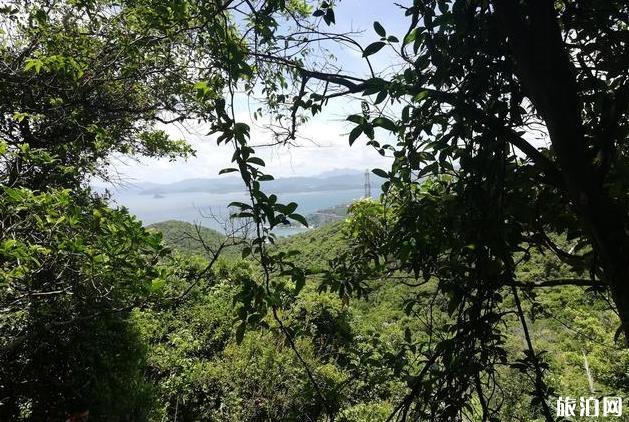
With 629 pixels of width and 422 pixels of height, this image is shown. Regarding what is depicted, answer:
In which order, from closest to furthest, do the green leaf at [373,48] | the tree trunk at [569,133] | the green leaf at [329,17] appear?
1. the tree trunk at [569,133]
2. the green leaf at [373,48]
3. the green leaf at [329,17]

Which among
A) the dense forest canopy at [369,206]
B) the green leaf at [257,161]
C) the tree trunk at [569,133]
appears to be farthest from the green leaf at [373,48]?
the green leaf at [257,161]

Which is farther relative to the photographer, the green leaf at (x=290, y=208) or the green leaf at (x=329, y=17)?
the green leaf at (x=329, y=17)

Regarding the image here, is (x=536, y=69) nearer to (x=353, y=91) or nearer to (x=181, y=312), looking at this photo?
(x=353, y=91)

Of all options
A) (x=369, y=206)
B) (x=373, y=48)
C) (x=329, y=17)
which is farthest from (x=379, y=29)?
(x=369, y=206)

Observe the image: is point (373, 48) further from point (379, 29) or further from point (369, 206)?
point (369, 206)

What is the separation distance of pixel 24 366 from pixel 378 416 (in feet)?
16.8

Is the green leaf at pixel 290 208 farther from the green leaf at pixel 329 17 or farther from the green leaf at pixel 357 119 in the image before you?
the green leaf at pixel 329 17

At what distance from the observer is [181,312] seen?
9.88 m

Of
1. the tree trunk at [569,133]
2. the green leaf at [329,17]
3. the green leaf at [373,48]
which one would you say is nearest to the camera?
the tree trunk at [569,133]

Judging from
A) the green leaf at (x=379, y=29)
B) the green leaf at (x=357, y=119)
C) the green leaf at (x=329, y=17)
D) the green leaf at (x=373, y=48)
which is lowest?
the green leaf at (x=357, y=119)

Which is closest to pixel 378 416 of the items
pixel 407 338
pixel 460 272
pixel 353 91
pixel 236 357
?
pixel 236 357

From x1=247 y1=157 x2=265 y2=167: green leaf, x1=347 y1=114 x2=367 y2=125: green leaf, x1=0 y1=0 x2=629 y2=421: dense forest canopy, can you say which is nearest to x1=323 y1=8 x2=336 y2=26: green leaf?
x1=0 y1=0 x2=629 y2=421: dense forest canopy

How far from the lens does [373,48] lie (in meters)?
1.31

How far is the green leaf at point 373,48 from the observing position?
1.29 metres
